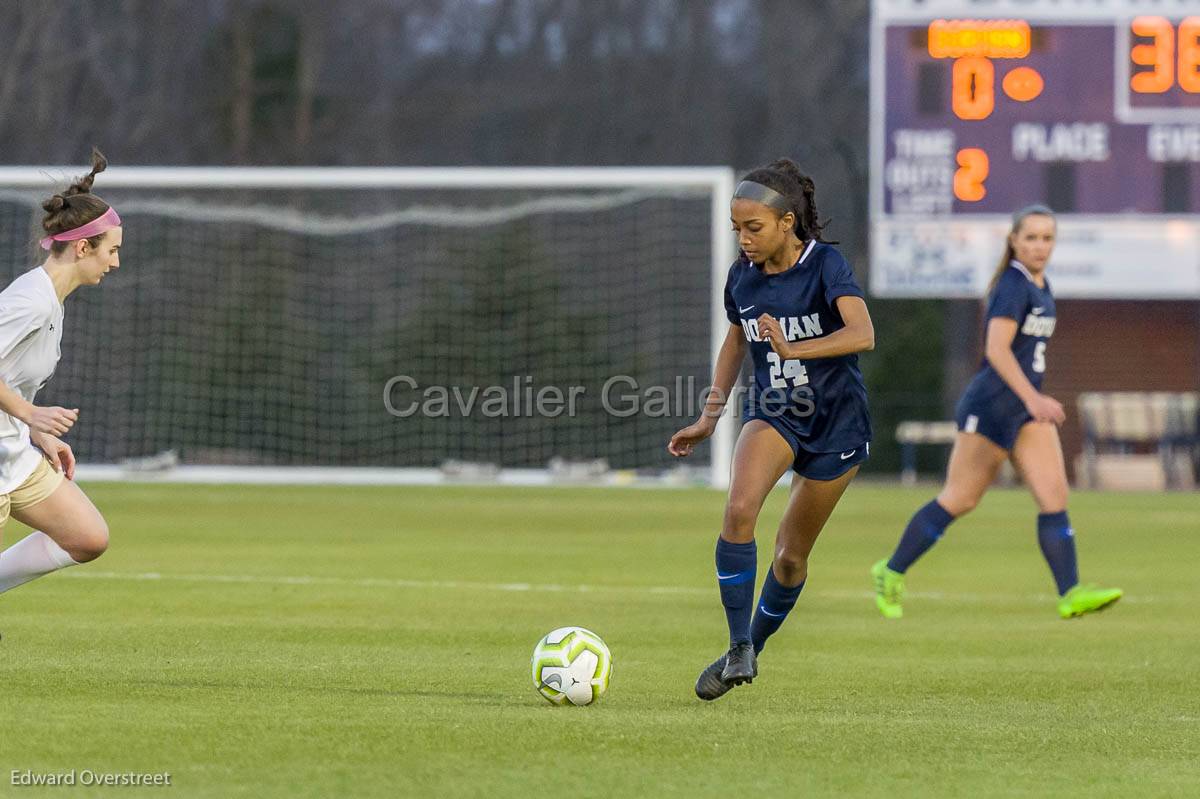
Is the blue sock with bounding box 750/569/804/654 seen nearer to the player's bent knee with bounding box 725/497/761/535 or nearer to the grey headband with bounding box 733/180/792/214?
the player's bent knee with bounding box 725/497/761/535

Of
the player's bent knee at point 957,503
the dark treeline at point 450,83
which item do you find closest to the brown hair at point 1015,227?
the player's bent knee at point 957,503

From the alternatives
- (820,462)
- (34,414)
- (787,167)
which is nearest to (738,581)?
(820,462)

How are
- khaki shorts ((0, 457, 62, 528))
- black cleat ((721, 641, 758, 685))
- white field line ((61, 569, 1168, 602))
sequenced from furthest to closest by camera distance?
white field line ((61, 569, 1168, 602)) < khaki shorts ((0, 457, 62, 528)) < black cleat ((721, 641, 758, 685))

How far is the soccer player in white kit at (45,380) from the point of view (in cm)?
636

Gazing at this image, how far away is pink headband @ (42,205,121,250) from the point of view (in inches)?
259

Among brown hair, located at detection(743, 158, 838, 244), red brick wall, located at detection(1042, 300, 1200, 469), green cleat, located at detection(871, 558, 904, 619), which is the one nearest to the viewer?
brown hair, located at detection(743, 158, 838, 244)

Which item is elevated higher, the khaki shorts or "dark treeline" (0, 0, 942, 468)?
"dark treeline" (0, 0, 942, 468)

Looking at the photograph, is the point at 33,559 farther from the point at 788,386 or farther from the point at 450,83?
the point at 450,83

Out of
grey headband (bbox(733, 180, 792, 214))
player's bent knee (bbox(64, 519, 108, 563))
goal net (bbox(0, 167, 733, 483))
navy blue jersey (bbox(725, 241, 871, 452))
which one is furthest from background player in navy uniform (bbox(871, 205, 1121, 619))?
goal net (bbox(0, 167, 733, 483))

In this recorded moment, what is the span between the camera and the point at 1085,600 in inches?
374

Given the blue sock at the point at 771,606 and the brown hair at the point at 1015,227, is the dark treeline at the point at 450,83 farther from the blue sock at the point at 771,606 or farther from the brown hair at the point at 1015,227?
the blue sock at the point at 771,606

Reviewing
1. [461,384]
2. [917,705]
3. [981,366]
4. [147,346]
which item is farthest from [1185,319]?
[917,705]

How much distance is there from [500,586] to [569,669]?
485cm

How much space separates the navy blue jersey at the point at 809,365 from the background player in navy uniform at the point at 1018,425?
2.83 m
